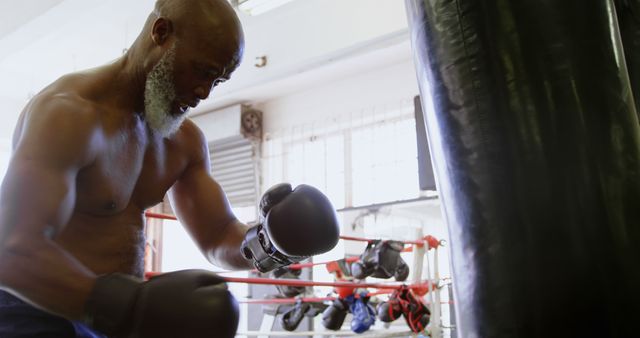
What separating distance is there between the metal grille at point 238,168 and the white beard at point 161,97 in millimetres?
4318

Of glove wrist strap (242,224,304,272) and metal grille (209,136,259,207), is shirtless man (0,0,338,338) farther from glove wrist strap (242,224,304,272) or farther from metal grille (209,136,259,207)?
metal grille (209,136,259,207)

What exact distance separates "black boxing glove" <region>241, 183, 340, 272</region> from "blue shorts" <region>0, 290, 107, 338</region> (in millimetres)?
396

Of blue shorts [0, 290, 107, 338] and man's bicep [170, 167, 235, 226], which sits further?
man's bicep [170, 167, 235, 226]

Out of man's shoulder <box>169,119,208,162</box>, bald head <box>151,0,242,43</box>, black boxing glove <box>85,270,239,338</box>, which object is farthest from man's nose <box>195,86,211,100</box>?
black boxing glove <box>85,270,239,338</box>

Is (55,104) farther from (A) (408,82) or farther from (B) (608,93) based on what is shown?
(A) (408,82)

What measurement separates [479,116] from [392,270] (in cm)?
292

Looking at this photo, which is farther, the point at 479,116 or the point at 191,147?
the point at 191,147

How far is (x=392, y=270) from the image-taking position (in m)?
3.67

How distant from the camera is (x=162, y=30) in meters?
1.25

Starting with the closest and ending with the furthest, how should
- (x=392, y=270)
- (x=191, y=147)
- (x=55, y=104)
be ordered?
(x=55, y=104)
(x=191, y=147)
(x=392, y=270)

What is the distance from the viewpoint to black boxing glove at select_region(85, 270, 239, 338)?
0.91 metres

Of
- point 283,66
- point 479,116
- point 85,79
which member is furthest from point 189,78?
point 283,66

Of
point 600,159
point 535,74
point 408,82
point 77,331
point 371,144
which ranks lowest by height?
point 77,331

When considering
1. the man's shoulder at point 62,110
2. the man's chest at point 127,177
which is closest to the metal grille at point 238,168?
the man's chest at point 127,177
